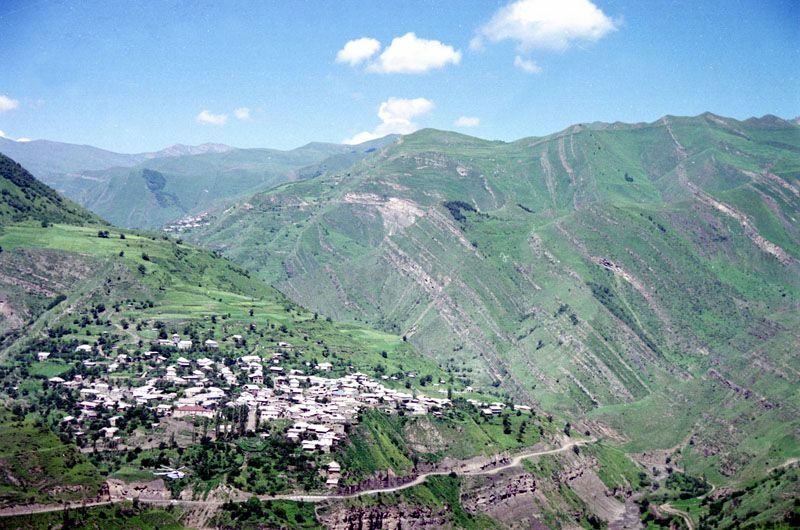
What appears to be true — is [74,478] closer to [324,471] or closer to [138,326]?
[324,471]

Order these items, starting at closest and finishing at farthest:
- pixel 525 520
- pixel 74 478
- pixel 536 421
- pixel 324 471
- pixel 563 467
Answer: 1. pixel 74 478
2. pixel 324 471
3. pixel 525 520
4. pixel 563 467
5. pixel 536 421

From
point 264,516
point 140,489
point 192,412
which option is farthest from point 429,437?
point 140,489

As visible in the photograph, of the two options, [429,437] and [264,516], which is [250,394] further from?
[264,516]

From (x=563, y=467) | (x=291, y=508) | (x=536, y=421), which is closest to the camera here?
(x=291, y=508)

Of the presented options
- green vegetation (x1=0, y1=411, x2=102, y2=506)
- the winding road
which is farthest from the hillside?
the winding road

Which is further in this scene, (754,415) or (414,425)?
(754,415)

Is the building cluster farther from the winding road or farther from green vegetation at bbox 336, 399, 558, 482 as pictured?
the winding road

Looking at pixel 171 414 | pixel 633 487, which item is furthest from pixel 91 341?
pixel 633 487
